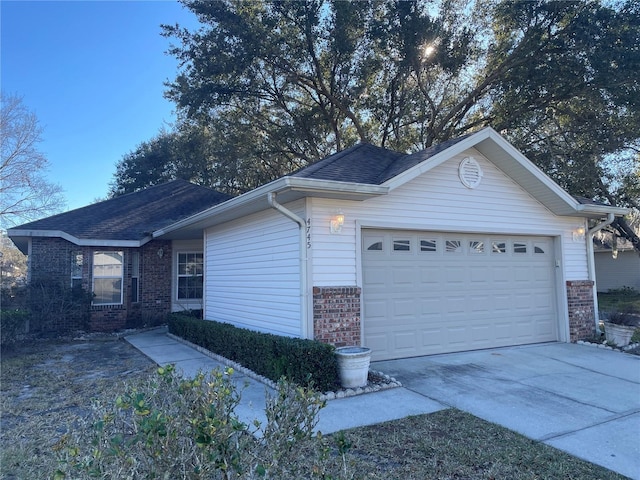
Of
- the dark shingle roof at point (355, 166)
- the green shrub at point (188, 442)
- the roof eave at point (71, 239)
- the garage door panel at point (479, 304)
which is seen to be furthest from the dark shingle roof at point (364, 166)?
the roof eave at point (71, 239)

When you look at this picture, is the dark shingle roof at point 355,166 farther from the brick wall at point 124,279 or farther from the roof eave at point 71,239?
the brick wall at point 124,279

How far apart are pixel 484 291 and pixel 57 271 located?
37.1 feet

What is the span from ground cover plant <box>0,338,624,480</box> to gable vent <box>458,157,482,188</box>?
4.75 metres

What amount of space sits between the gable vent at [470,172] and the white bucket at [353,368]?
4.23 meters

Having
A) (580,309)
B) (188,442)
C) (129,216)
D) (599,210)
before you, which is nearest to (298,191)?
(188,442)

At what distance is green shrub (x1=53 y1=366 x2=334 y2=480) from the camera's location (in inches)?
76.8

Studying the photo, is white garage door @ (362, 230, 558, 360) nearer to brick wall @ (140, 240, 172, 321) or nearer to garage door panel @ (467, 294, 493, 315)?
garage door panel @ (467, 294, 493, 315)

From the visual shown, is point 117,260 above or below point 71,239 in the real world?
below

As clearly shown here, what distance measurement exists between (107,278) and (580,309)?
12.6 m

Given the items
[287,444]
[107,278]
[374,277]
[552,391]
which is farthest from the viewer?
[107,278]

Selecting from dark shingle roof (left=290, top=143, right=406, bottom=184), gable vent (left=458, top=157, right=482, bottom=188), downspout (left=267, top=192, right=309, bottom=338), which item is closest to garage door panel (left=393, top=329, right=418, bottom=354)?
downspout (left=267, top=192, right=309, bottom=338)

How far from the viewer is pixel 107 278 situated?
1251 centimetres

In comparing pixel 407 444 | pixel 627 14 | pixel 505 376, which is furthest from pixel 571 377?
pixel 627 14

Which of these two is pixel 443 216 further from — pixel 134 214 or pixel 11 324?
pixel 134 214
